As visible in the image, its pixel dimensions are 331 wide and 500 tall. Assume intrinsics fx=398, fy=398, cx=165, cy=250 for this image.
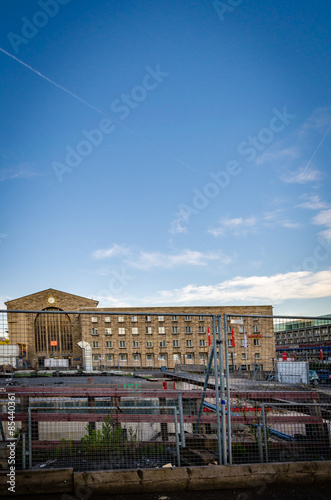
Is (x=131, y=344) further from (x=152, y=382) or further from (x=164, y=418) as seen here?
(x=164, y=418)

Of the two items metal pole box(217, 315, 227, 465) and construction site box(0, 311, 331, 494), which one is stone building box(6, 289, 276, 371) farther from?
metal pole box(217, 315, 227, 465)

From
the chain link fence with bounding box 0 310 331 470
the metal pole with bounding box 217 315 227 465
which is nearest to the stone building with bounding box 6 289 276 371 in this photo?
the chain link fence with bounding box 0 310 331 470

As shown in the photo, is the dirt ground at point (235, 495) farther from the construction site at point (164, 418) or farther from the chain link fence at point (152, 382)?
the chain link fence at point (152, 382)

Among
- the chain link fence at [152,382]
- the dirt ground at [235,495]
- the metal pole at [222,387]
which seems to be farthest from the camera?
the chain link fence at [152,382]

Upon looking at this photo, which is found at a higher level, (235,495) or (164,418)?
(164,418)

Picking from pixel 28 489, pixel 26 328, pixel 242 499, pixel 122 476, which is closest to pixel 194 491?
pixel 242 499

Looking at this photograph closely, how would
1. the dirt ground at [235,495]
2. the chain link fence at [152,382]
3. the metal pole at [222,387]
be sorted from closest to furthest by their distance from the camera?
the dirt ground at [235,495], the metal pole at [222,387], the chain link fence at [152,382]

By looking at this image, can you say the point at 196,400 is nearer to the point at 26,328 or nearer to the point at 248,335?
the point at 248,335

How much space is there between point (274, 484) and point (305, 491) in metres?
0.45

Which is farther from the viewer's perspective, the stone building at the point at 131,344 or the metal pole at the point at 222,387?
the stone building at the point at 131,344

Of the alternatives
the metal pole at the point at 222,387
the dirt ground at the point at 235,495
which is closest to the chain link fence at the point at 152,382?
the metal pole at the point at 222,387

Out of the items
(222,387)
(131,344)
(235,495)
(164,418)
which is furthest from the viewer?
(164,418)

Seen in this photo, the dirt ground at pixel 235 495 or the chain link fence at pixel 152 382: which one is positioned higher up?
the chain link fence at pixel 152 382

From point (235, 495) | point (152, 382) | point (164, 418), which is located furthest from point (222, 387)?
point (152, 382)
